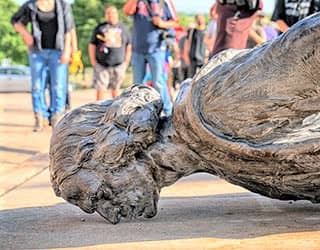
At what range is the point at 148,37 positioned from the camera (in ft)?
31.0

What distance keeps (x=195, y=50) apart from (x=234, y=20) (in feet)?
26.1

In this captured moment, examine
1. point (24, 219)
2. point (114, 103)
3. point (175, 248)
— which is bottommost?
point (24, 219)

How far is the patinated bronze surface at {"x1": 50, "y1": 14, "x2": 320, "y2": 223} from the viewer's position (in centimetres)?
322

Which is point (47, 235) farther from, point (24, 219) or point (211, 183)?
point (211, 183)

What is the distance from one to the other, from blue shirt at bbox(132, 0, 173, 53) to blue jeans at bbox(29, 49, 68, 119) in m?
1.32

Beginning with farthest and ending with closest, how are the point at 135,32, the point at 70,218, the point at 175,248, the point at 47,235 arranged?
1. the point at 135,32
2. the point at 70,218
3. the point at 47,235
4. the point at 175,248

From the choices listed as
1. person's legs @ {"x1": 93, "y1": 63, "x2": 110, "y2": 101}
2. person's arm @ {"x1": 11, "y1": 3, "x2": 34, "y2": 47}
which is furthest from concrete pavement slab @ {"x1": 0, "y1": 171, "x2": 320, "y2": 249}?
person's legs @ {"x1": 93, "y1": 63, "x2": 110, "y2": 101}

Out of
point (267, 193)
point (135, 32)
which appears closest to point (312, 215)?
point (267, 193)

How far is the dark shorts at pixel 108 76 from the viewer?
11508 millimetres

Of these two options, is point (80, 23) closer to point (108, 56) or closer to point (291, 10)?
point (108, 56)

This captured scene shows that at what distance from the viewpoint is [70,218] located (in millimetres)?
3918

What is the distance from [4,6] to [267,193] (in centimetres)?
5222

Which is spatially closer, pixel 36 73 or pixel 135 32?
pixel 135 32

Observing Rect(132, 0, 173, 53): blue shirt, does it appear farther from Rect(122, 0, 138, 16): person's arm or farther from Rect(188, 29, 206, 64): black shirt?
Rect(188, 29, 206, 64): black shirt
